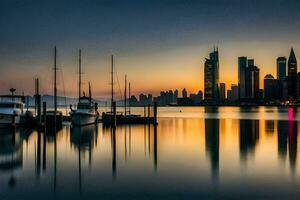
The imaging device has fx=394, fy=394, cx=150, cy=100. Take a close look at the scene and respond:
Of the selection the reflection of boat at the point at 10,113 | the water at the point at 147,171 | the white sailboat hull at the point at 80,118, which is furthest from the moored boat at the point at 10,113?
the water at the point at 147,171

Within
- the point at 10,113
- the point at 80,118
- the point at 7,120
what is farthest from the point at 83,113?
the point at 7,120

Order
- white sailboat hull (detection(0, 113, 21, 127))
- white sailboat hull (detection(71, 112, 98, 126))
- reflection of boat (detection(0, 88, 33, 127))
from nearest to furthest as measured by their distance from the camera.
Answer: white sailboat hull (detection(0, 113, 21, 127))
reflection of boat (detection(0, 88, 33, 127))
white sailboat hull (detection(71, 112, 98, 126))

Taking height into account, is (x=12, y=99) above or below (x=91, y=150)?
above

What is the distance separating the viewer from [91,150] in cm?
3509

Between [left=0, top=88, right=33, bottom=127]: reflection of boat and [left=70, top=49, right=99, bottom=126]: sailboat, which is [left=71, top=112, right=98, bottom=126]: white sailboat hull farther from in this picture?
[left=0, top=88, right=33, bottom=127]: reflection of boat

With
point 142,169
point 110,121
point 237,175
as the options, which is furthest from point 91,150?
point 110,121

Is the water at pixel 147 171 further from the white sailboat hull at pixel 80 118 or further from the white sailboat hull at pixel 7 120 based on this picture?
the white sailboat hull at pixel 80 118

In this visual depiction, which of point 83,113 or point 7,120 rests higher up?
point 83,113

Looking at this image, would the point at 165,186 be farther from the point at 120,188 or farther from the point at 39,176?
the point at 39,176

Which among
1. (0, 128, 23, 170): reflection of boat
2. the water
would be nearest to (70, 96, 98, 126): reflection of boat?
(0, 128, 23, 170): reflection of boat

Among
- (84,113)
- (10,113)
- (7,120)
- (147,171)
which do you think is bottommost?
(147,171)

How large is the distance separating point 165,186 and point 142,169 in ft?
18.4

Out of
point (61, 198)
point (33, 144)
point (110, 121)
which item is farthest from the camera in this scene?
point (110, 121)

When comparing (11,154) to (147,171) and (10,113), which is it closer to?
(147,171)
